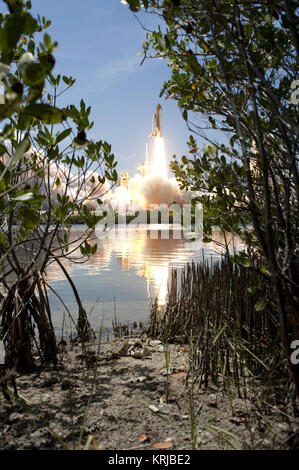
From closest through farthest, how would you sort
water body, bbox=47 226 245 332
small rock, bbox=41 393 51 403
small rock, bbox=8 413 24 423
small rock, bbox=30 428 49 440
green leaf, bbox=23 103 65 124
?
1. green leaf, bbox=23 103 65 124
2. small rock, bbox=30 428 49 440
3. small rock, bbox=8 413 24 423
4. small rock, bbox=41 393 51 403
5. water body, bbox=47 226 245 332

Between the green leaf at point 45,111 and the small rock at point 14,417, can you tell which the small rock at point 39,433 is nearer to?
the small rock at point 14,417

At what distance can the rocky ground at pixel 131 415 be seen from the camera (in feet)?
5.31

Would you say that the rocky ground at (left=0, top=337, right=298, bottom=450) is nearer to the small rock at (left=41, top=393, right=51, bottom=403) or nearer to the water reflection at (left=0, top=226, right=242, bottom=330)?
the small rock at (left=41, top=393, right=51, bottom=403)

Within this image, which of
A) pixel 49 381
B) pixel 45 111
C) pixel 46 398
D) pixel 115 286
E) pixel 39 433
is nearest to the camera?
pixel 45 111

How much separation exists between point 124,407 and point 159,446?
384 millimetres

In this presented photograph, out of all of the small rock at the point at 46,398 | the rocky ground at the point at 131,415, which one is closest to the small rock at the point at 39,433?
the rocky ground at the point at 131,415

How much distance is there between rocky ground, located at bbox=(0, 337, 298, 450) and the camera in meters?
1.62

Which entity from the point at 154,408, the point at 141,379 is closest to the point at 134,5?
the point at 154,408

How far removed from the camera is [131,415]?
1880 millimetres
